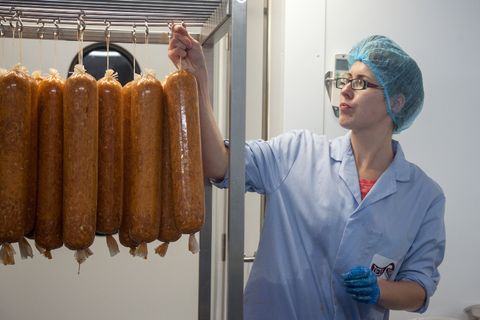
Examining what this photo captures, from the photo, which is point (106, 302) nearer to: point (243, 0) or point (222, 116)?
point (222, 116)

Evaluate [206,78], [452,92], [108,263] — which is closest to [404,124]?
[452,92]

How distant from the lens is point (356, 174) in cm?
143

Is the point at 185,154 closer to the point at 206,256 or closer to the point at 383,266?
the point at 206,256

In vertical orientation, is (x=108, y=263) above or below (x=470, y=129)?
below

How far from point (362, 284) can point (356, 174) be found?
322mm

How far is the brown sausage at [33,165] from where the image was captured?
92cm

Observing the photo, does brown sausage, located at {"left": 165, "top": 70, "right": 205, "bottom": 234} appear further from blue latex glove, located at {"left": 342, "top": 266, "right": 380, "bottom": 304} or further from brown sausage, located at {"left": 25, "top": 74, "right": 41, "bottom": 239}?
blue latex glove, located at {"left": 342, "top": 266, "right": 380, "bottom": 304}

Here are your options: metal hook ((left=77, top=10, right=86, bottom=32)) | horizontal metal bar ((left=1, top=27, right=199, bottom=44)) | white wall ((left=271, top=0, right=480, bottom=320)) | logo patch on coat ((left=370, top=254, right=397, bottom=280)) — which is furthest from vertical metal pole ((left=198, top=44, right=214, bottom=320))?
white wall ((left=271, top=0, right=480, bottom=320))

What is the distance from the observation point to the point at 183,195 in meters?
0.91

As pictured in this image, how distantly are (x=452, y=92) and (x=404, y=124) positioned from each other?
0.49 meters

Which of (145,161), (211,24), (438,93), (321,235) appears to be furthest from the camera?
(438,93)

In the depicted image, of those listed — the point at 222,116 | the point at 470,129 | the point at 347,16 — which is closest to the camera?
the point at 347,16

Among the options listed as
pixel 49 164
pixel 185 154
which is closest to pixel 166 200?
pixel 185 154

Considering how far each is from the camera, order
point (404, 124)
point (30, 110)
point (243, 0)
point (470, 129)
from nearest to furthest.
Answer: point (243, 0) → point (30, 110) → point (404, 124) → point (470, 129)
